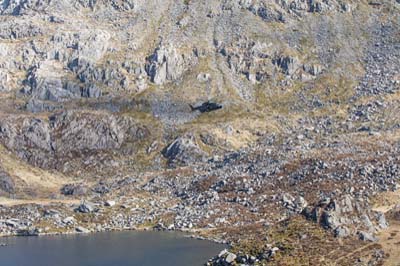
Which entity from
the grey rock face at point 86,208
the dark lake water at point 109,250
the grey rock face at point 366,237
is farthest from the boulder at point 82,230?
the grey rock face at point 366,237

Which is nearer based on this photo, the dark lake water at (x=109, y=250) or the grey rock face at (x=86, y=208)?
the dark lake water at (x=109, y=250)

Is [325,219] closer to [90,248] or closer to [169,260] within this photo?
[169,260]

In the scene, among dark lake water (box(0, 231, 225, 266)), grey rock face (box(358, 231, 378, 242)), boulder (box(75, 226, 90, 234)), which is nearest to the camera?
grey rock face (box(358, 231, 378, 242))

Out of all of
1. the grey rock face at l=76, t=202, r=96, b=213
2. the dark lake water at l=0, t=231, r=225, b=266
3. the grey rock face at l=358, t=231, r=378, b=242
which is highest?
the grey rock face at l=358, t=231, r=378, b=242

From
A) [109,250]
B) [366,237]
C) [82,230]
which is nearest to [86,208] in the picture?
[82,230]

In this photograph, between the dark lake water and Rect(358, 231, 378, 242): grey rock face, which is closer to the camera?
Rect(358, 231, 378, 242): grey rock face

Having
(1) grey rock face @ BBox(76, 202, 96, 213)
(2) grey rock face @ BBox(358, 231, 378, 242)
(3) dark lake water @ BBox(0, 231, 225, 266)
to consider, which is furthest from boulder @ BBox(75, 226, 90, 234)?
(2) grey rock face @ BBox(358, 231, 378, 242)

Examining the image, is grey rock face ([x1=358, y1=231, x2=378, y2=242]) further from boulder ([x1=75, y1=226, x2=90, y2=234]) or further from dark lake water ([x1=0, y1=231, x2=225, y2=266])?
boulder ([x1=75, y1=226, x2=90, y2=234])

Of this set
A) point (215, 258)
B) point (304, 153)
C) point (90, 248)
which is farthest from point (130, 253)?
point (304, 153)

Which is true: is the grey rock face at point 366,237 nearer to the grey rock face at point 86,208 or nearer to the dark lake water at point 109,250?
the dark lake water at point 109,250
